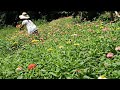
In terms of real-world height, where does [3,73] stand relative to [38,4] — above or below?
below

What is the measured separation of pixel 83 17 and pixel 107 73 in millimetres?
12190

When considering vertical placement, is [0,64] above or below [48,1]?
below

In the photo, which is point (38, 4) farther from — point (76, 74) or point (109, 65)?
point (109, 65)

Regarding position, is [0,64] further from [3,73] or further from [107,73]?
[107,73]

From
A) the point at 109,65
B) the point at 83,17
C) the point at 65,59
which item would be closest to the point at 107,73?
the point at 109,65

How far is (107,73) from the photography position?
3742mm

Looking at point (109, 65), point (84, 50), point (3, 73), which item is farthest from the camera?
point (84, 50)

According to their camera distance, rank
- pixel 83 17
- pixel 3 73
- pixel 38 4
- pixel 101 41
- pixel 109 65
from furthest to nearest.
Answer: pixel 83 17 < pixel 101 41 < pixel 3 73 < pixel 109 65 < pixel 38 4
